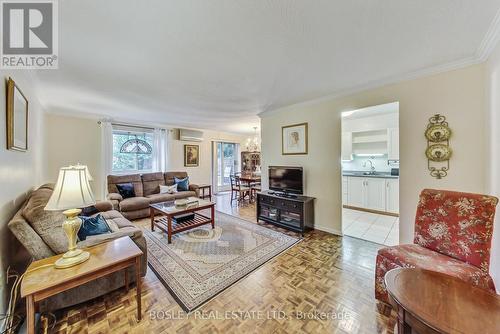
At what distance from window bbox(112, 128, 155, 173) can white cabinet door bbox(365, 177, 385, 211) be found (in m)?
5.83

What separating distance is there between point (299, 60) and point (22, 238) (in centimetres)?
290

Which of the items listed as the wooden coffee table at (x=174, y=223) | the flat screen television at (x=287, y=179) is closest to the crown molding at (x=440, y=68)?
the flat screen television at (x=287, y=179)

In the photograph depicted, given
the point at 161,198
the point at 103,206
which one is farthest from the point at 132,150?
the point at 103,206

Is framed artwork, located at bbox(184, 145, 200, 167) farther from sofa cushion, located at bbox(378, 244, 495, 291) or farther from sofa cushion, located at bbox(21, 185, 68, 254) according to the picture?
sofa cushion, located at bbox(378, 244, 495, 291)

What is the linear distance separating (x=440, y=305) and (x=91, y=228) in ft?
9.29

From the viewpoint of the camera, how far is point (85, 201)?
4.89ft

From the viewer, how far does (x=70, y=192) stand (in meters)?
1.45

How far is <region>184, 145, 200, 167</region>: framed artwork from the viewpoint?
6.26 meters

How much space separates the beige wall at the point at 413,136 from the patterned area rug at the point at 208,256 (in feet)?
3.91

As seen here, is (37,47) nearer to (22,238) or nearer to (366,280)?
(22,238)

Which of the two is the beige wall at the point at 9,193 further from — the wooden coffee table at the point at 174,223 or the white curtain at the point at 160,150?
the white curtain at the point at 160,150

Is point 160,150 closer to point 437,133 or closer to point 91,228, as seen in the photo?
point 91,228

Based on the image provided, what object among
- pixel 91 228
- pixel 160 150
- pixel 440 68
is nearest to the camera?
pixel 91 228

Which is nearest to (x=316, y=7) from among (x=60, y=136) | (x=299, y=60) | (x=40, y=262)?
(x=299, y=60)
